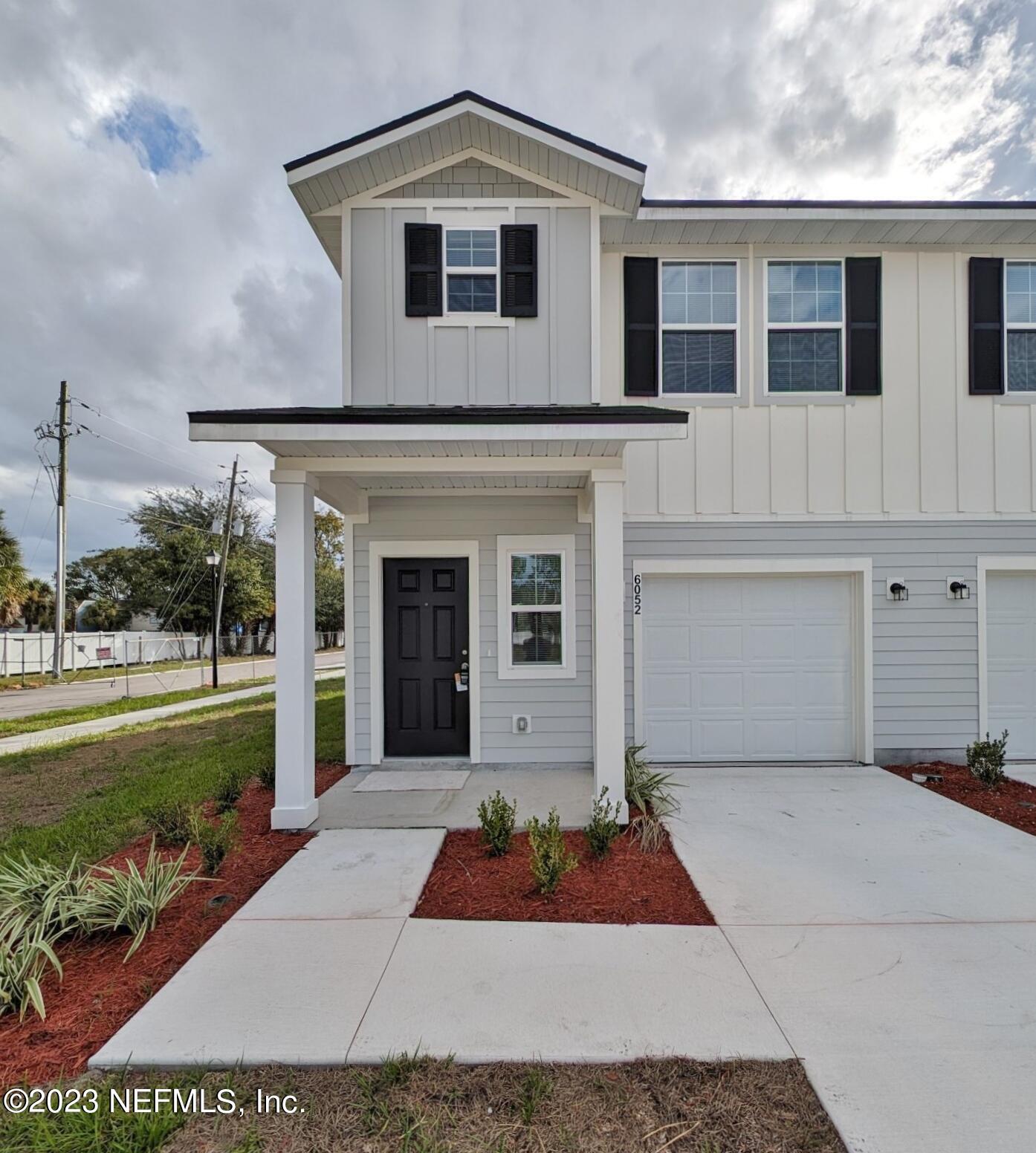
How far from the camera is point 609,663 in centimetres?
457

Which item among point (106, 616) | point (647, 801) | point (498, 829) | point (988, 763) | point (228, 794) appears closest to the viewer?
point (498, 829)

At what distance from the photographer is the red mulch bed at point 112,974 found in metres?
2.28

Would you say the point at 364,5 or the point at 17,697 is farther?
the point at 17,697

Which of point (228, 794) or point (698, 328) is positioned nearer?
point (228, 794)

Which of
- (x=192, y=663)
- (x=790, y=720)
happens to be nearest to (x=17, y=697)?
(x=192, y=663)

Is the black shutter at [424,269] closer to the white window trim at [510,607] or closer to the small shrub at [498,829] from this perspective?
the white window trim at [510,607]

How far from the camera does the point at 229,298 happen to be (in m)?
21.9

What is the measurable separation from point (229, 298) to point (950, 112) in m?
22.3

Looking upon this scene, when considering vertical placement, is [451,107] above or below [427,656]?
above

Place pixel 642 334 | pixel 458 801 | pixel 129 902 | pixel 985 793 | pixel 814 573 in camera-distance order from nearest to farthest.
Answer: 1. pixel 129 902
2. pixel 458 801
3. pixel 985 793
4. pixel 642 334
5. pixel 814 573

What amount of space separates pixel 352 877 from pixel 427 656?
2.74 meters

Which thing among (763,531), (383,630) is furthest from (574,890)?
(763,531)

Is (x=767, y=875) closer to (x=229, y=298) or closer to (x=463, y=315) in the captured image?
(x=463, y=315)

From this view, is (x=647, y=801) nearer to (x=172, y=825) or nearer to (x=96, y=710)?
(x=172, y=825)
